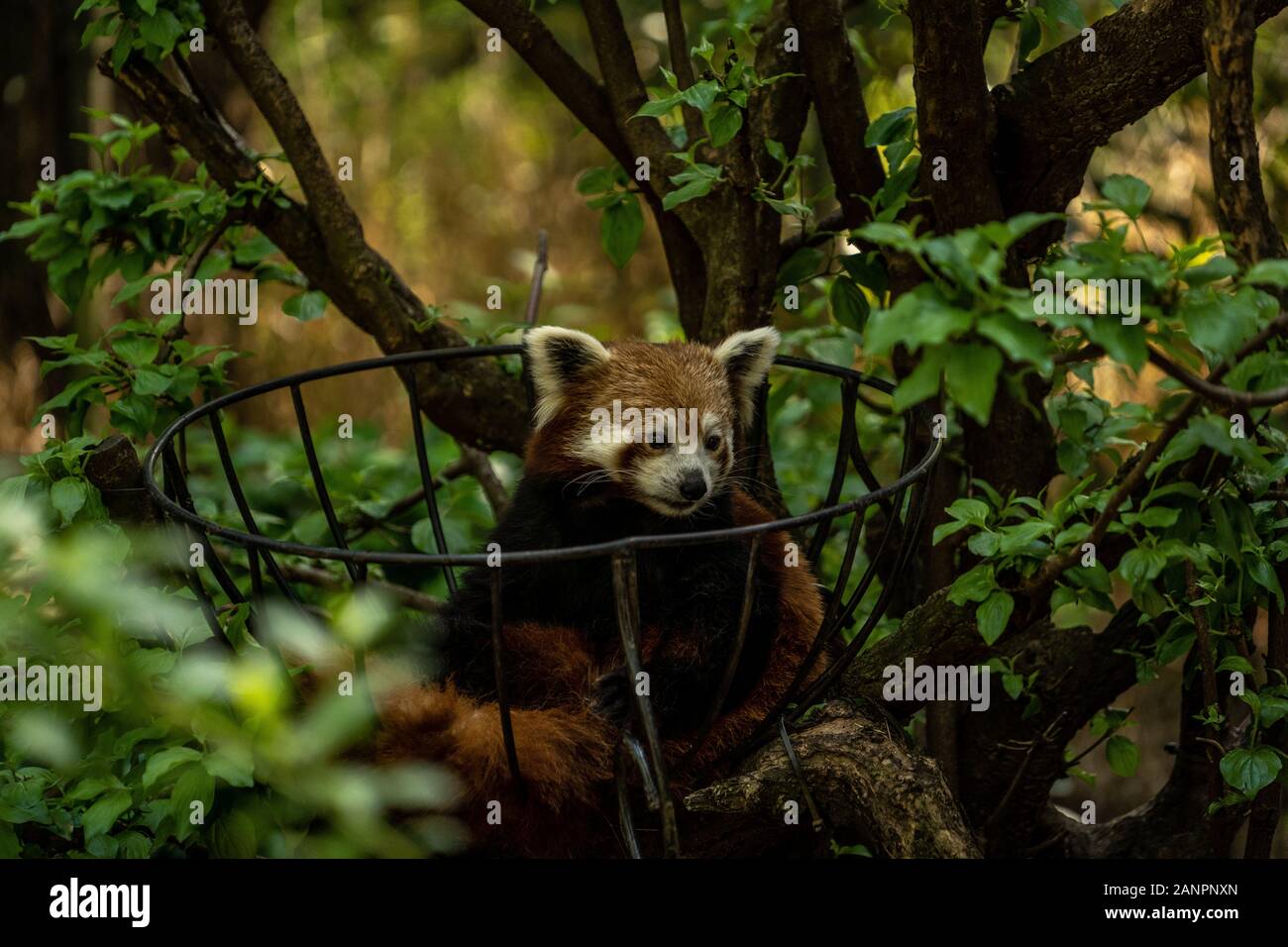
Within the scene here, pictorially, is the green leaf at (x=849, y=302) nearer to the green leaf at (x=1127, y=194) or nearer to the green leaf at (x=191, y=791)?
the green leaf at (x=1127, y=194)

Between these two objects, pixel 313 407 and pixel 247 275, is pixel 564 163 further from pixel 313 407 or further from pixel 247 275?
pixel 247 275

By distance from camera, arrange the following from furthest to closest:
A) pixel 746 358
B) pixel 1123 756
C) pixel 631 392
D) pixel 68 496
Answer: pixel 746 358 → pixel 631 392 → pixel 1123 756 → pixel 68 496

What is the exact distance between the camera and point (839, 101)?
10.1 ft

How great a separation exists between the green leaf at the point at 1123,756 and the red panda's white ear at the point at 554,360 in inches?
58.0

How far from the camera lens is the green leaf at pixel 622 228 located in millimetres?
3342

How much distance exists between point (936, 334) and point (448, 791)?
1197 millimetres

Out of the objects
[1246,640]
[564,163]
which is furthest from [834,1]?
[564,163]

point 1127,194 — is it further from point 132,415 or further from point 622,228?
point 132,415

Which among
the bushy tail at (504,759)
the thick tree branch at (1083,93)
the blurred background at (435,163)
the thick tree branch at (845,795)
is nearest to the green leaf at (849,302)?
the thick tree branch at (1083,93)

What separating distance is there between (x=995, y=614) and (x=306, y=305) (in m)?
2.12

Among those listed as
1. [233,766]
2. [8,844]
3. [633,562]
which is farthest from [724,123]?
[8,844]

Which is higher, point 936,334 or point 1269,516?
point 936,334

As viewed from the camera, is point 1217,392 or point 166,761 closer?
point 1217,392

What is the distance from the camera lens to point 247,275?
3.69m
